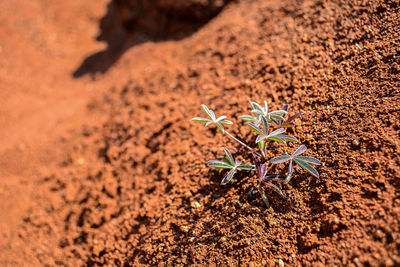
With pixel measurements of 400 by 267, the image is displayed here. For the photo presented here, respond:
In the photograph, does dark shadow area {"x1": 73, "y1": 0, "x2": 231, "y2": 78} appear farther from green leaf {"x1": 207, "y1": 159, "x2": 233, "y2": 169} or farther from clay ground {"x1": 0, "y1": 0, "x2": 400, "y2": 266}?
green leaf {"x1": 207, "y1": 159, "x2": 233, "y2": 169}

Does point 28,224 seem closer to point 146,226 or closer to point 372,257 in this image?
point 146,226

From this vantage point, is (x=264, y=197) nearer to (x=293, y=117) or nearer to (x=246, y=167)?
(x=246, y=167)

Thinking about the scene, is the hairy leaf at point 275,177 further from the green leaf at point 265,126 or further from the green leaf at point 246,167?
the green leaf at point 265,126

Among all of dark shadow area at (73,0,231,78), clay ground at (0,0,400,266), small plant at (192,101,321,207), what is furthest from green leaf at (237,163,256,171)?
dark shadow area at (73,0,231,78)

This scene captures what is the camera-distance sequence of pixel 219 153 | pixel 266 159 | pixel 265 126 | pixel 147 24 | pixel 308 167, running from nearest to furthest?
pixel 308 167
pixel 265 126
pixel 266 159
pixel 219 153
pixel 147 24

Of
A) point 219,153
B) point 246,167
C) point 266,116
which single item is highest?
point 266,116

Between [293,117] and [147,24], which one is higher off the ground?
[293,117]

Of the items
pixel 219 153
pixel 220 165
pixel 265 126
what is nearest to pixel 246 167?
pixel 220 165

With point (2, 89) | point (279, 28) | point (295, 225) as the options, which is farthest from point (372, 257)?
point (2, 89)

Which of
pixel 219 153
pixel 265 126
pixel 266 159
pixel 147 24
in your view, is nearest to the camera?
pixel 265 126
